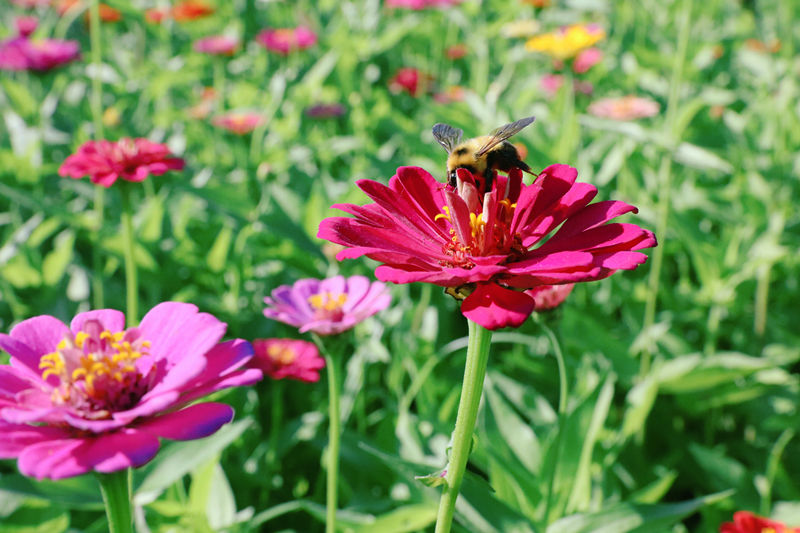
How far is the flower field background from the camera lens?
0.98m

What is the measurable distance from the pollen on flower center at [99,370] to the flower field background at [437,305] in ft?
0.72

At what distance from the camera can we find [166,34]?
319cm

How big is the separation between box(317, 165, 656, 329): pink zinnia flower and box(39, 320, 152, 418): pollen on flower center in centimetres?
17

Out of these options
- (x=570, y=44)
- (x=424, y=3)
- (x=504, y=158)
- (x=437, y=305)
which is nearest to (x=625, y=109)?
(x=570, y=44)

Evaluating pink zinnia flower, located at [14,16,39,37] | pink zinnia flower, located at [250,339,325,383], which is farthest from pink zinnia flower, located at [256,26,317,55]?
pink zinnia flower, located at [250,339,325,383]

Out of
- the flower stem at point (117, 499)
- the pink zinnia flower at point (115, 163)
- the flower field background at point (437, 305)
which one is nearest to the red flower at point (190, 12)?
the flower field background at point (437, 305)

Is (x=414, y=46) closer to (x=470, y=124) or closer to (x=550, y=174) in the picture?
(x=470, y=124)

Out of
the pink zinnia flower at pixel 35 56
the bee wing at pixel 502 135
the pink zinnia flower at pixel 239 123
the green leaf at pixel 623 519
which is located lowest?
the green leaf at pixel 623 519

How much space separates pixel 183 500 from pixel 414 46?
2.35 m

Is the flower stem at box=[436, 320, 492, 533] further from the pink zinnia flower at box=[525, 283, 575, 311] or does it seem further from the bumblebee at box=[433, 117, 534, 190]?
the pink zinnia flower at box=[525, 283, 575, 311]

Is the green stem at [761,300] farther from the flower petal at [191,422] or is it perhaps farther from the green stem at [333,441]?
the flower petal at [191,422]

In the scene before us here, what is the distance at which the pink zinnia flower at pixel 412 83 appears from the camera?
253cm

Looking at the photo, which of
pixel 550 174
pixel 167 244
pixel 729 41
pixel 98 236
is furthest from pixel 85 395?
pixel 729 41

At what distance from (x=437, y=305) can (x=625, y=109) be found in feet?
2.87
